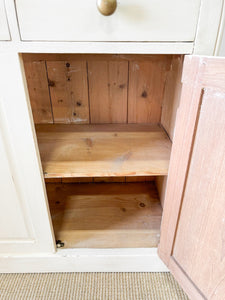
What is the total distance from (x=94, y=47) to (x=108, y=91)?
44 centimetres

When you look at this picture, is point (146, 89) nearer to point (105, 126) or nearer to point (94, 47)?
point (105, 126)

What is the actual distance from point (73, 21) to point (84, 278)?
925 mm

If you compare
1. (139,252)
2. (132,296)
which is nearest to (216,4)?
(139,252)

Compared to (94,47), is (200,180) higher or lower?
lower

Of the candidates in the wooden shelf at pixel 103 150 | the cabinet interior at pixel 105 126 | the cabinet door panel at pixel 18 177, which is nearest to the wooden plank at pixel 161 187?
the cabinet interior at pixel 105 126

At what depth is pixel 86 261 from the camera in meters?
0.86

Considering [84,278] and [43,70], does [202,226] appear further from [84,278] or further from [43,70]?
[43,70]

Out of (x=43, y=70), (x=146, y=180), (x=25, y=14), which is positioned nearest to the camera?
(x=25, y=14)

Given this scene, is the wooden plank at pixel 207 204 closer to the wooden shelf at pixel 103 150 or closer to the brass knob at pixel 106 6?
the wooden shelf at pixel 103 150

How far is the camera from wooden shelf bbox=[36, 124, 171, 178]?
701 mm

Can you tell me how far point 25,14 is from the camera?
18.7 inches

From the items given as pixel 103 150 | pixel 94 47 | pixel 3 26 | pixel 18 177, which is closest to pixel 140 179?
pixel 103 150

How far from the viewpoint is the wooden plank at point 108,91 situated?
905mm

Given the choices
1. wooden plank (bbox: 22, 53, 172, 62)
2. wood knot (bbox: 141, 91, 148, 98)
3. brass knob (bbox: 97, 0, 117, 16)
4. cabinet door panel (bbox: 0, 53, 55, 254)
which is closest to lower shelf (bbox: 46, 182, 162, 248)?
cabinet door panel (bbox: 0, 53, 55, 254)
